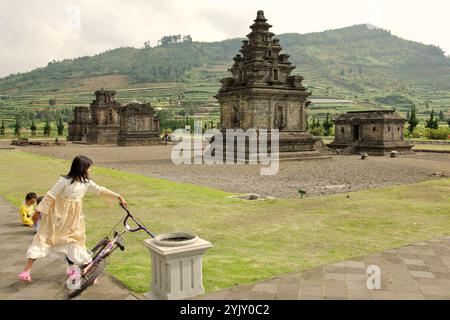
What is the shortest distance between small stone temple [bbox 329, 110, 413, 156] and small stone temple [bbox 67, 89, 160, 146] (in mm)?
22334

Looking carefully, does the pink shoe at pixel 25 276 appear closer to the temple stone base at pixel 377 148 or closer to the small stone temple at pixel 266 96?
the small stone temple at pixel 266 96

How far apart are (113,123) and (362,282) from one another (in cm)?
5155

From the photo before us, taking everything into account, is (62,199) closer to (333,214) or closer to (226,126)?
(333,214)

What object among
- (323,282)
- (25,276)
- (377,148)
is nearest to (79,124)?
(377,148)

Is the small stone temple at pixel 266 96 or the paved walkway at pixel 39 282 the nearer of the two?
the paved walkway at pixel 39 282

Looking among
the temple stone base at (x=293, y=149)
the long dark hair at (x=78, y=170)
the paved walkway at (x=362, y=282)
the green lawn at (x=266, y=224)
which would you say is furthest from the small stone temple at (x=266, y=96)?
the long dark hair at (x=78, y=170)

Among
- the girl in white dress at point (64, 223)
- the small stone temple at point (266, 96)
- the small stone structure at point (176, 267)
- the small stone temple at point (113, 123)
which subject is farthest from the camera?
the small stone temple at point (113, 123)

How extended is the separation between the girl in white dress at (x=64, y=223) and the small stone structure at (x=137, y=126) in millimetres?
41647

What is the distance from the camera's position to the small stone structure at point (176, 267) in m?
5.03

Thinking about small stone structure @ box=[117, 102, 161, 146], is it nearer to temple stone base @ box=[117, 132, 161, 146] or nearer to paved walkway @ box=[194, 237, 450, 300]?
temple stone base @ box=[117, 132, 161, 146]

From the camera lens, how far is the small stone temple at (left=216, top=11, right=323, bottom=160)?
2800cm

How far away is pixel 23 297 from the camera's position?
5.32 m

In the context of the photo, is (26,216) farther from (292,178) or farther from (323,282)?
(292,178)
